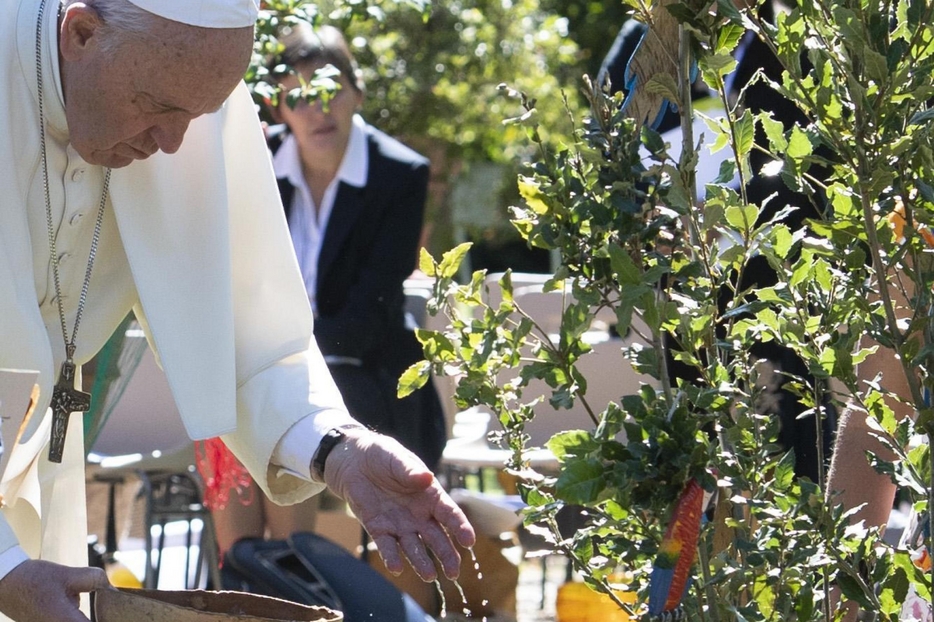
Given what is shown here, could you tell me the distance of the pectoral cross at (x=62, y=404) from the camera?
2.06m

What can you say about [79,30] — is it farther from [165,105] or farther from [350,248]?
[350,248]

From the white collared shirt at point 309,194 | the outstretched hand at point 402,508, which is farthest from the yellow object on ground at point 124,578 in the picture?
the outstretched hand at point 402,508

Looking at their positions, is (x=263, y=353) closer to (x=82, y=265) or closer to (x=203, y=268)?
(x=203, y=268)

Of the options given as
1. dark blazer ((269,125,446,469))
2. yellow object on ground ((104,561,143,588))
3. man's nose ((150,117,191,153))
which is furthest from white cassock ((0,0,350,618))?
yellow object on ground ((104,561,143,588))

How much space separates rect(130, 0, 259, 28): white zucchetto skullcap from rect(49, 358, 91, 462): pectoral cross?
0.60 metres

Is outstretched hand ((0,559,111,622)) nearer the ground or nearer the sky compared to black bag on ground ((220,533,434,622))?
nearer the sky

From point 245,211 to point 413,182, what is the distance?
3.02 metres

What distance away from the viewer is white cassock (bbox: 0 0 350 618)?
2000 mm

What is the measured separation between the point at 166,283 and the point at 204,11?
18.6 inches

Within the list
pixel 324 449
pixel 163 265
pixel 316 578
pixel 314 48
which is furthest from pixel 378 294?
pixel 324 449

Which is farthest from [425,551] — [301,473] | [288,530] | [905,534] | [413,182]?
[413,182]

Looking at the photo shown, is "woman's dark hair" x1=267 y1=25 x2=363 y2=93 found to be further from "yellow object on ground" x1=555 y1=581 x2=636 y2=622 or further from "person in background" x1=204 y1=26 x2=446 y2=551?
"yellow object on ground" x1=555 y1=581 x2=636 y2=622

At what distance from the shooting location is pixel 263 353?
217 cm

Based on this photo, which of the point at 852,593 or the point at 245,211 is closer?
the point at 852,593
